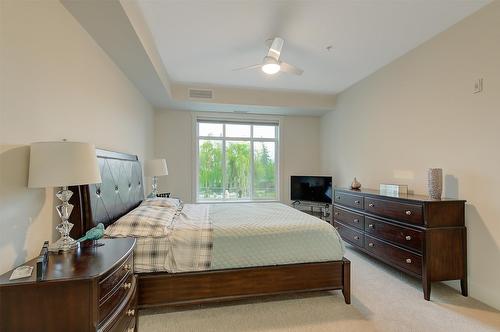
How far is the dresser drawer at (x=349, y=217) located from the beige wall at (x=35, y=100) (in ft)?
10.7

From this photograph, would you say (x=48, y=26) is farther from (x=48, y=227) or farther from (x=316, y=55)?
(x=316, y=55)

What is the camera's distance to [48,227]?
165 centimetres

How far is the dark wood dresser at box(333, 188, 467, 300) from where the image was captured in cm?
240

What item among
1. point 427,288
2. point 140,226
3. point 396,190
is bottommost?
point 427,288

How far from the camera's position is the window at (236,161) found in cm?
528

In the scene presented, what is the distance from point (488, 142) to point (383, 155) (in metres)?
1.42

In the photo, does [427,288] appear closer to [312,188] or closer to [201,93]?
[312,188]

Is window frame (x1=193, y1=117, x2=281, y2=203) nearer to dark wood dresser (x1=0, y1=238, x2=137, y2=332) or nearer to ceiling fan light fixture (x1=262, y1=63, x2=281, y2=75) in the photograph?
ceiling fan light fixture (x1=262, y1=63, x2=281, y2=75)

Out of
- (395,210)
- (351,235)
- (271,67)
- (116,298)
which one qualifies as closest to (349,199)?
(351,235)

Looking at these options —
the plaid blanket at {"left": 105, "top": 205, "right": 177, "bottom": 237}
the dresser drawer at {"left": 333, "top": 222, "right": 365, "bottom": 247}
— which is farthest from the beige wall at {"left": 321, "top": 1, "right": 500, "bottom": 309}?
the plaid blanket at {"left": 105, "top": 205, "right": 177, "bottom": 237}

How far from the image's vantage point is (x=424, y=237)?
241 cm

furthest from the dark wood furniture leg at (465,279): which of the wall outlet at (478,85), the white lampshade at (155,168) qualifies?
the white lampshade at (155,168)

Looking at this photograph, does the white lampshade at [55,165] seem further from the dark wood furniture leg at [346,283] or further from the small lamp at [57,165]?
the dark wood furniture leg at [346,283]

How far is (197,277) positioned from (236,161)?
3.52 metres
